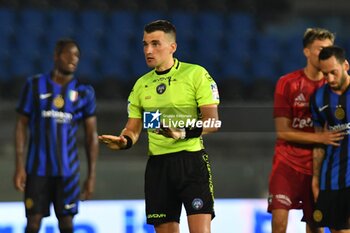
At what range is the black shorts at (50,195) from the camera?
571 cm

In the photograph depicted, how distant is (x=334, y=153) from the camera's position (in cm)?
511

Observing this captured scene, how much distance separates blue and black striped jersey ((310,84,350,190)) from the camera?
507 centimetres

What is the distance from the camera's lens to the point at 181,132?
450 centimetres

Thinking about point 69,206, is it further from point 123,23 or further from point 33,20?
point 123,23

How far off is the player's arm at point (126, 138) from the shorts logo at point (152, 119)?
0.12 feet

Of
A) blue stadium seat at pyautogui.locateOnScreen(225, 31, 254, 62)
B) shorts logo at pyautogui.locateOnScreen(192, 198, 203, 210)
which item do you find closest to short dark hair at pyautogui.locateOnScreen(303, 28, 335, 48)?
shorts logo at pyautogui.locateOnScreen(192, 198, 203, 210)

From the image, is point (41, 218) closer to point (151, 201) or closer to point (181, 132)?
point (151, 201)

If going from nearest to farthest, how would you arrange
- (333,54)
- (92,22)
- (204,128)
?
(204,128) → (333,54) → (92,22)

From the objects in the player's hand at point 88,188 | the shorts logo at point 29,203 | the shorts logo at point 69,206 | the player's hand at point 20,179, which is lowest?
the shorts logo at point 69,206

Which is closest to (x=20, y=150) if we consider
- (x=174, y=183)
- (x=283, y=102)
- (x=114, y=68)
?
(x=174, y=183)

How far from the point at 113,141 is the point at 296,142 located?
4.63 ft

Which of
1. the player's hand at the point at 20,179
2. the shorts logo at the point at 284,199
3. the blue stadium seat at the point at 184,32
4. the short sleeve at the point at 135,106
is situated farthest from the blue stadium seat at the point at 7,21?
the shorts logo at the point at 284,199

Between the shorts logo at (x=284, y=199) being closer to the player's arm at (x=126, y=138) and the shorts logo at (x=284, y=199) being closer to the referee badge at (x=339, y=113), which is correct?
the referee badge at (x=339, y=113)

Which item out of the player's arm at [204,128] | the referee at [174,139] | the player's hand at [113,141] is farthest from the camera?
the referee at [174,139]
